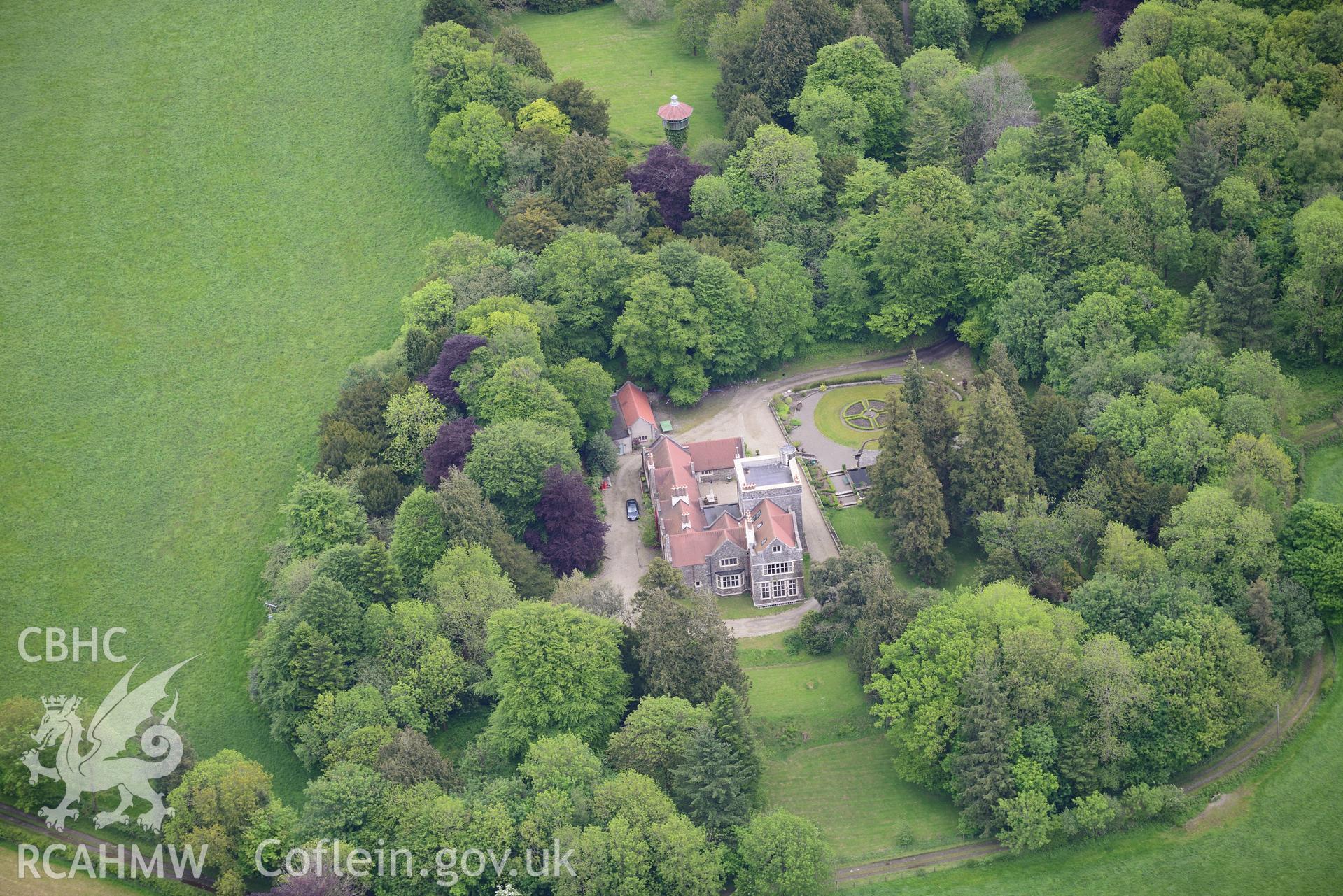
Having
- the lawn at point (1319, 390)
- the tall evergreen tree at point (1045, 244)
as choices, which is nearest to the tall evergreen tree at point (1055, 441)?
the tall evergreen tree at point (1045, 244)

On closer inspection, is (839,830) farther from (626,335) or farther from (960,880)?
(626,335)

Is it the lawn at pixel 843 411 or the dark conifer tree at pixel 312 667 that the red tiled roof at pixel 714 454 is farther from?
the dark conifer tree at pixel 312 667

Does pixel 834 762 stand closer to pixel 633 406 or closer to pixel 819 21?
pixel 633 406

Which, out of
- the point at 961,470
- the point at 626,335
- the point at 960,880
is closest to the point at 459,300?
the point at 626,335

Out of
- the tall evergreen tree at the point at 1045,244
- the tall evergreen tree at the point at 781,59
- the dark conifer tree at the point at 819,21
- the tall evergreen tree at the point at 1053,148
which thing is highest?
the dark conifer tree at the point at 819,21

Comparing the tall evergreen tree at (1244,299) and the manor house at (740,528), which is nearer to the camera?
the manor house at (740,528)

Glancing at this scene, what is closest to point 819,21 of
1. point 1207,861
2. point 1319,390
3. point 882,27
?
point 882,27

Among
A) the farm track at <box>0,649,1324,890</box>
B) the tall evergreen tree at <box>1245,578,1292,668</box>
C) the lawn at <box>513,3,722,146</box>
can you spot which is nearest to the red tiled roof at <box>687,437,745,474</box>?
the farm track at <box>0,649,1324,890</box>
